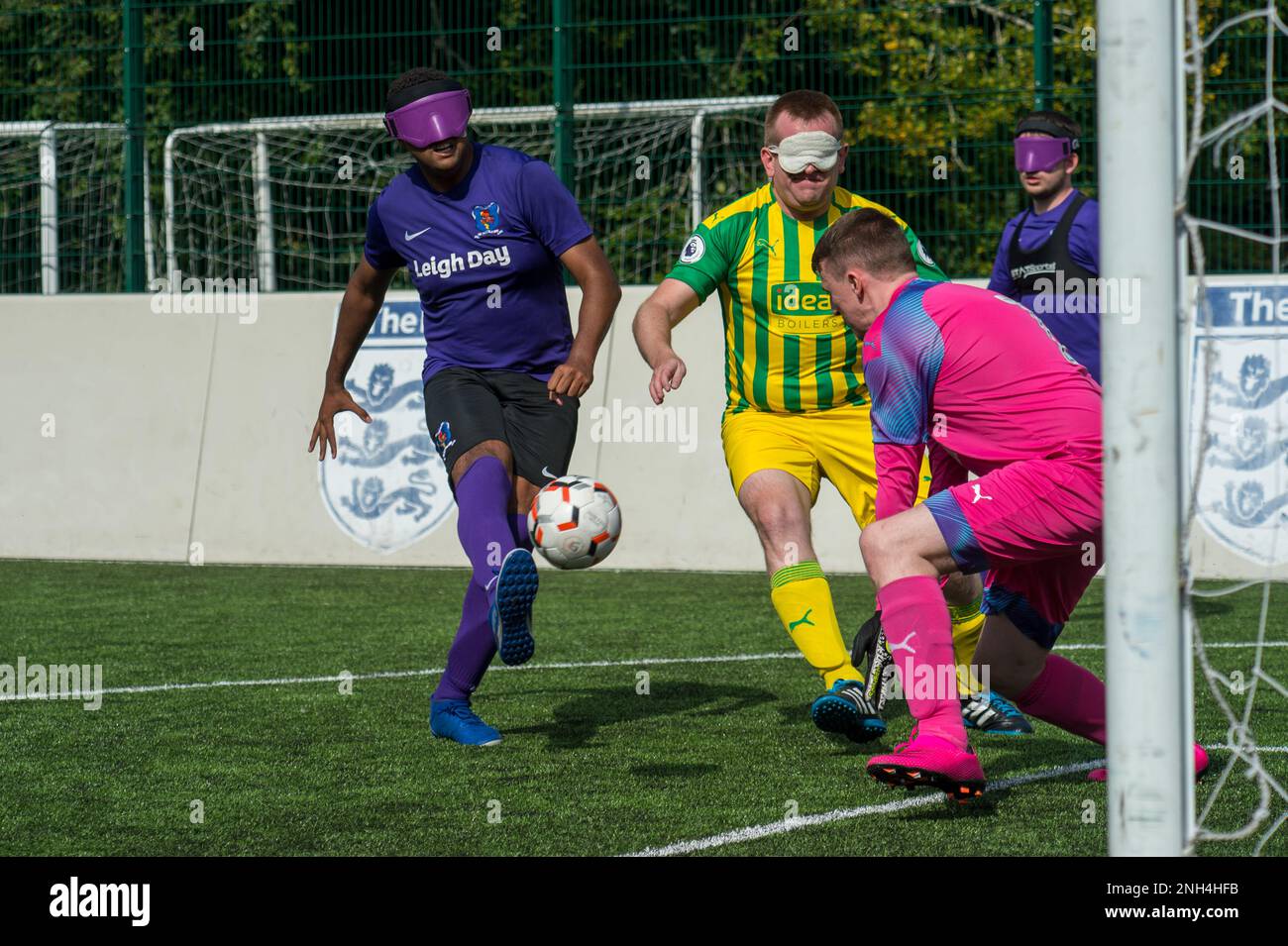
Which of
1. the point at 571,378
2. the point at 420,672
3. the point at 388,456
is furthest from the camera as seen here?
the point at 388,456

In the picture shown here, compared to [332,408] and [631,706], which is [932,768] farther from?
[332,408]

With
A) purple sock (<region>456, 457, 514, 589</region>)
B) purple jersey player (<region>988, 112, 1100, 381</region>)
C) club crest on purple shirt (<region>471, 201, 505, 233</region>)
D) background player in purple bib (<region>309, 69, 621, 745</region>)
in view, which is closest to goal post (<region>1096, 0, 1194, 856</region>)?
purple sock (<region>456, 457, 514, 589</region>)

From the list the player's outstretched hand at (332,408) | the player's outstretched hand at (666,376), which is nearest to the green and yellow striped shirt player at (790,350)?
the player's outstretched hand at (666,376)

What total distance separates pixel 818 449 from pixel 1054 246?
2300mm

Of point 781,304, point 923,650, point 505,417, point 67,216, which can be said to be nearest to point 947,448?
point 923,650

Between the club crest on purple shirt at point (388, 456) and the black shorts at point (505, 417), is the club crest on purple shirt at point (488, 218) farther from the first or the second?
the club crest on purple shirt at point (388, 456)

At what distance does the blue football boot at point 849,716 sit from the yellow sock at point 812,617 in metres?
0.22

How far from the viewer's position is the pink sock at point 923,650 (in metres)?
4.59

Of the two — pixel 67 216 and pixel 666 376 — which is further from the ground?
pixel 67 216

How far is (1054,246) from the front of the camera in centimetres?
793

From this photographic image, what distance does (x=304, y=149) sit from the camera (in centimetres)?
1420

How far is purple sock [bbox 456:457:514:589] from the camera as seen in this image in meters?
5.55

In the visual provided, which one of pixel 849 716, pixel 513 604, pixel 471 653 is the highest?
pixel 513 604
